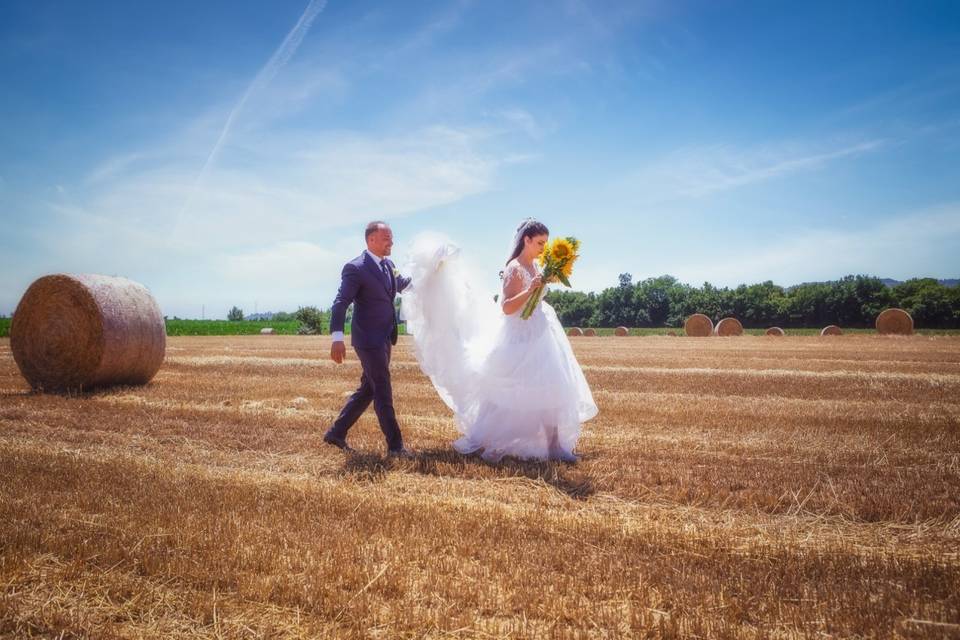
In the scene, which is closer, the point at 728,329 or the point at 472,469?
the point at 472,469

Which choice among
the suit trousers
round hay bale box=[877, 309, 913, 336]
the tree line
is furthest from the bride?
the tree line

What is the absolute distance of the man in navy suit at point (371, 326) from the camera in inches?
268

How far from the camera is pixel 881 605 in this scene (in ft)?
10.7

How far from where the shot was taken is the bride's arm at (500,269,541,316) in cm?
662

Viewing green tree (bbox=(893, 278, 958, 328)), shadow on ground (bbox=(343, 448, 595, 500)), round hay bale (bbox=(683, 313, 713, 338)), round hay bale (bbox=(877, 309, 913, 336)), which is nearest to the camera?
shadow on ground (bbox=(343, 448, 595, 500))

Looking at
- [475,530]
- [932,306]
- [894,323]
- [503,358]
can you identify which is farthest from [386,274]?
[932,306]

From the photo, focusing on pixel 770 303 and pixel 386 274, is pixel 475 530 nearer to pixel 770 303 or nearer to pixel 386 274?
pixel 386 274

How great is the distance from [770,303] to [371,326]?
240 ft

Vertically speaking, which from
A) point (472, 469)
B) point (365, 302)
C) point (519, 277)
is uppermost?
point (519, 277)

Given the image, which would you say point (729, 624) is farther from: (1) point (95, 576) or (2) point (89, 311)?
(2) point (89, 311)

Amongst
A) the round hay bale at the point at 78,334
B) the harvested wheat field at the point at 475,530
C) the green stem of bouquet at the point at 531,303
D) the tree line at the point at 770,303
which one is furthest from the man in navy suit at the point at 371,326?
the tree line at the point at 770,303

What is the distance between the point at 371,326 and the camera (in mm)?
6859

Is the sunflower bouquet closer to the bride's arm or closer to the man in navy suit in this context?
the bride's arm

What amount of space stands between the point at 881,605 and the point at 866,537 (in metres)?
1.34
